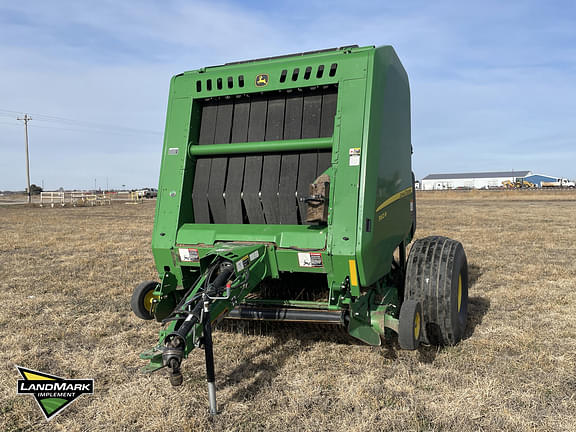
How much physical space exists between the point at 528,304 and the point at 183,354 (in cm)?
473

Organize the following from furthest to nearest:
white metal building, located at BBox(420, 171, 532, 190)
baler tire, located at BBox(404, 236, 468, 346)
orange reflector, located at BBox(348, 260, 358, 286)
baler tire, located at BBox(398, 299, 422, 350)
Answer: white metal building, located at BBox(420, 171, 532, 190) < baler tire, located at BBox(404, 236, 468, 346) < orange reflector, located at BBox(348, 260, 358, 286) < baler tire, located at BBox(398, 299, 422, 350)

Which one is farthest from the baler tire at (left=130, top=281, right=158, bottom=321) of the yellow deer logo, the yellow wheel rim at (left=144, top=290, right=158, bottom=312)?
the yellow deer logo

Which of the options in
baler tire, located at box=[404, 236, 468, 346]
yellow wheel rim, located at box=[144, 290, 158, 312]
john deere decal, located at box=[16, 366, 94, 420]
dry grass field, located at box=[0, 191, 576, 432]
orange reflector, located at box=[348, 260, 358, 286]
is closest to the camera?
dry grass field, located at box=[0, 191, 576, 432]

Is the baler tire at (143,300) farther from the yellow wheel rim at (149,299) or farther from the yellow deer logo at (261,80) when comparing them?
the yellow deer logo at (261,80)

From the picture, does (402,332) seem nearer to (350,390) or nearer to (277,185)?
(350,390)

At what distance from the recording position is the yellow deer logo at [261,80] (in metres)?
4.32

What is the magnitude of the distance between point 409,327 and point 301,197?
1.39 meters

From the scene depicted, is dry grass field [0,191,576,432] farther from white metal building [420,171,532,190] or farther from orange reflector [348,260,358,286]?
white metal building [420,171,532,190]

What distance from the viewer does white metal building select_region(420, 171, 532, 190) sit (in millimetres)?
105750

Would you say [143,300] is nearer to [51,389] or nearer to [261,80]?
[51,389]

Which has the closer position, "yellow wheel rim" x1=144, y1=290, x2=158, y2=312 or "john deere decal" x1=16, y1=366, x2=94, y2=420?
"john deere decal" x1=16, y1=366, x2=94, y2=420

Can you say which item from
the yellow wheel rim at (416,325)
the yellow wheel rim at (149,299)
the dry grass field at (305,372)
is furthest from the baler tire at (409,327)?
the yellow wheel rim at (149,299)

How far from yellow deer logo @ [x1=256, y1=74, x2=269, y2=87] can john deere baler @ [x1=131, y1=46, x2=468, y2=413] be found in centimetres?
1

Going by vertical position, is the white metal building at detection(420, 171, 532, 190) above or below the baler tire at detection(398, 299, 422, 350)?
above
